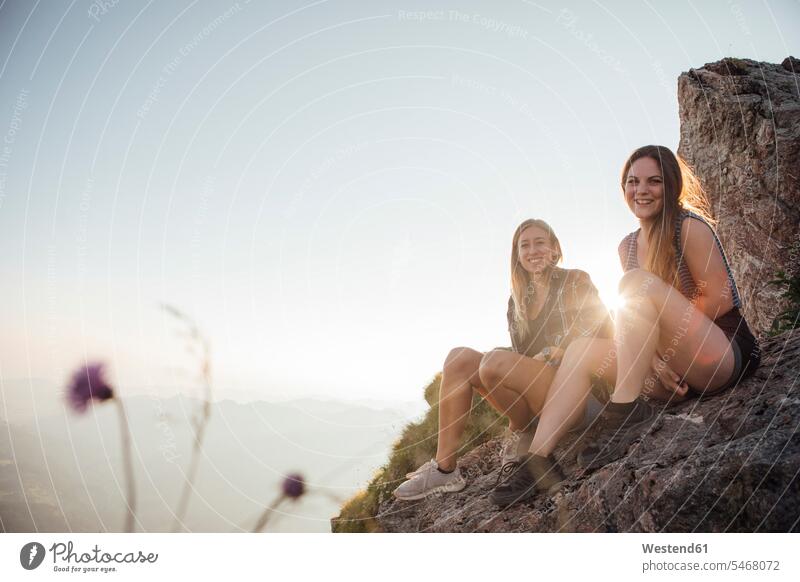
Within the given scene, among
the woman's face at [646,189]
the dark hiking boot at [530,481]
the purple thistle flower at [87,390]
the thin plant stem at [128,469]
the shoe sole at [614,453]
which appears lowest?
the dark hiking boot at [530,481]

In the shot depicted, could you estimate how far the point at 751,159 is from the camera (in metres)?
5.64

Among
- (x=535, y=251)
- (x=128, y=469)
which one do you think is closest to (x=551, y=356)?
(x=535, y=251)

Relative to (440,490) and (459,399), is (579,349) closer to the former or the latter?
(459,399)

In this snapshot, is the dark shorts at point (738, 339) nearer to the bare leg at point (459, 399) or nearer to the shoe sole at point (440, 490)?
the bare leg at point (459, 399)

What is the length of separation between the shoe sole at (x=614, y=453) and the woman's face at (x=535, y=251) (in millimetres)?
1318

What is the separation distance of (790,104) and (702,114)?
0.91 meters

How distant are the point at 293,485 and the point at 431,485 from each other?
2497 millimetres

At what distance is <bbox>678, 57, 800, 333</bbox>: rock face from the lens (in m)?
5.42

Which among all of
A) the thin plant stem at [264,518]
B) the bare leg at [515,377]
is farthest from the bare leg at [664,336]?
the thin plant stem at [264,518]

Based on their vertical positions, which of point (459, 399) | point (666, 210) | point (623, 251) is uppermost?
point (666, 210)

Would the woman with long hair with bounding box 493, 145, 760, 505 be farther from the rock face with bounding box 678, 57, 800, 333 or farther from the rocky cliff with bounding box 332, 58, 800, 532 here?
the rock face with bounding box 678, 57, 800, 333

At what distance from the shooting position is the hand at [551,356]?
346 centimetres
